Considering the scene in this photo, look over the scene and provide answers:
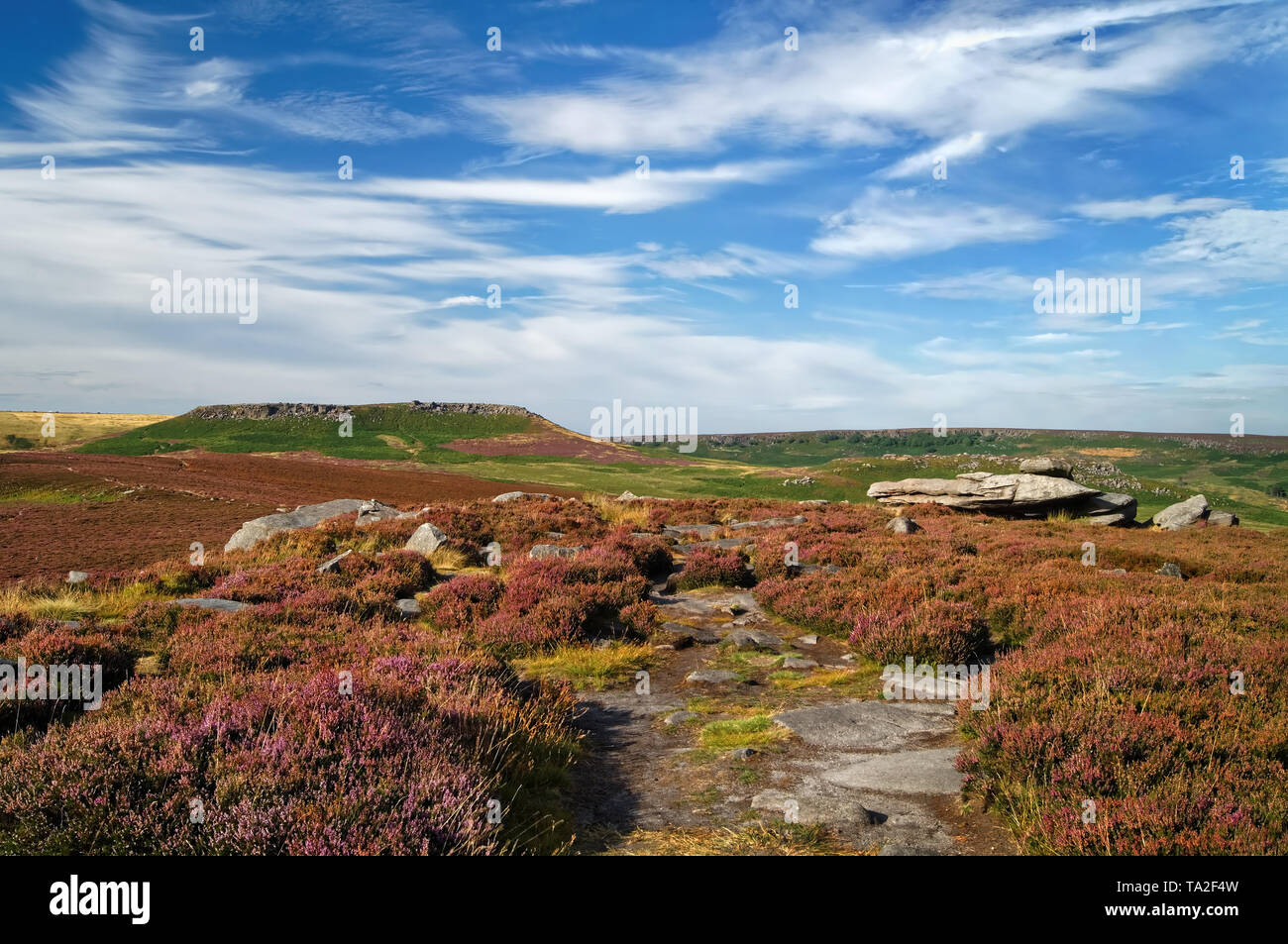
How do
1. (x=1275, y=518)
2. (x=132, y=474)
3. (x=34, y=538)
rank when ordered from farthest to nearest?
(x=1275, y=518) → (x=132, y=474) → (x=34, y=538)

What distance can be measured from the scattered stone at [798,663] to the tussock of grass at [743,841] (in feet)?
15.9

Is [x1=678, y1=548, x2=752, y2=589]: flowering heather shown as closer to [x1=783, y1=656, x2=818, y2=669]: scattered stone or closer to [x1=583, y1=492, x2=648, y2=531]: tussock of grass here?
[x1=783, y1=656, x2=818, y2=669]: scattered stone

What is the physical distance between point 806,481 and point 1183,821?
63924mm

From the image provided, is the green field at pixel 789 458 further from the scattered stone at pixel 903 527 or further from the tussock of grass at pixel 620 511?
the scattered stone at pixel 903 527

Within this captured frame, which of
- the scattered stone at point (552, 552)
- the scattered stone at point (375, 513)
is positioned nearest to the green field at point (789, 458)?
the scattered stone at point (375, 513)

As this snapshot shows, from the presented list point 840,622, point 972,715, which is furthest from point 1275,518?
point 972,715

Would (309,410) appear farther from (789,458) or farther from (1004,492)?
(1004,492)

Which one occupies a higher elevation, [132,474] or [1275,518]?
[132,474]

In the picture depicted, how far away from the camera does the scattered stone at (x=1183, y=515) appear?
28562 mm
